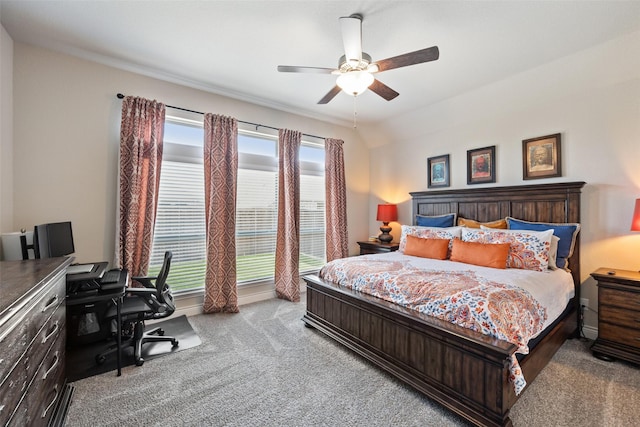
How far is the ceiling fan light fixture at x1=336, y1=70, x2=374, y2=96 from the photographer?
7.28 ft

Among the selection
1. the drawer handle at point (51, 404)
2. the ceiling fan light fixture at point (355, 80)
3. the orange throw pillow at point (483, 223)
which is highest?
the ceiling fan light fixture at point (355, 80)

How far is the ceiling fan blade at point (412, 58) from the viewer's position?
6.41 feet

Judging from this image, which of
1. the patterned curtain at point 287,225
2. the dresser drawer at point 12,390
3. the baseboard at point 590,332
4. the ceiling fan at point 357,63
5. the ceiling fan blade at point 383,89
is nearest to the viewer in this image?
the dresser drawer at point 12,390

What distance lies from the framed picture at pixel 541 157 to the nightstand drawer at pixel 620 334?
Result: 165cm

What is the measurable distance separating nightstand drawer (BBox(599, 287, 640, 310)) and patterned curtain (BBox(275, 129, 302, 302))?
335 centimetres

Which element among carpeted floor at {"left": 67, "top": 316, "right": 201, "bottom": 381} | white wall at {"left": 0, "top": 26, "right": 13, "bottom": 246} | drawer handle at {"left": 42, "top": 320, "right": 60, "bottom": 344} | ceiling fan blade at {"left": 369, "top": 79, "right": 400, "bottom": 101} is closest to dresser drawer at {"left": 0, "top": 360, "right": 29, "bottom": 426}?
drawer handle at {"left": 42, "top": 320, "right": 60, "bottom": 344}

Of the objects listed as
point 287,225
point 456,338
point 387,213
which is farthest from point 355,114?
point 456,338

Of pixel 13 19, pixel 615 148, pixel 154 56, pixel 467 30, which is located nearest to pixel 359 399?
pixel 467 30

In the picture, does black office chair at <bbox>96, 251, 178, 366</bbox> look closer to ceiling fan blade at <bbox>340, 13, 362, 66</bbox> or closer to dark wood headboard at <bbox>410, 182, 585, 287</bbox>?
ceiling fan blade at <bbox>340, 13, 362, 66</bbox>

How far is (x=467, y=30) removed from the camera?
7.71ft

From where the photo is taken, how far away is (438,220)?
13.2 ft

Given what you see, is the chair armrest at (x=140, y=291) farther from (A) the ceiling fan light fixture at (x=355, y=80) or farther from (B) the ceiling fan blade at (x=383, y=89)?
→ (B) the ceiling fan blade at (x=383, y=89)

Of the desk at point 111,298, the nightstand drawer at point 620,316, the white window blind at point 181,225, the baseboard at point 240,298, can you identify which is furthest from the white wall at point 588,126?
Result: the desk at point 111,298

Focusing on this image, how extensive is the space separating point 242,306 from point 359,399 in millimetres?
2307
